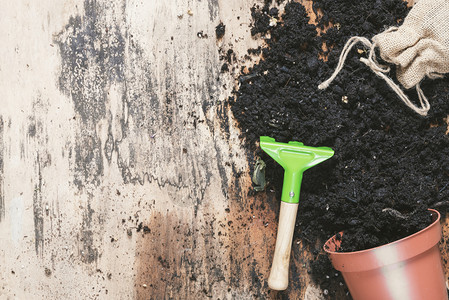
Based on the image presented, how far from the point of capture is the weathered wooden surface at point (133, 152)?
1226 mm

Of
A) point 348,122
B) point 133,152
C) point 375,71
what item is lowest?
point 133,152

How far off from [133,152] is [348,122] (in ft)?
2.22

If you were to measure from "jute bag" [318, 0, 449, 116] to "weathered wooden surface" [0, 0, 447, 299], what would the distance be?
1.31 ft

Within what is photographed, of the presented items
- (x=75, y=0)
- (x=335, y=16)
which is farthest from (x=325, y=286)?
(x=75, y=0)

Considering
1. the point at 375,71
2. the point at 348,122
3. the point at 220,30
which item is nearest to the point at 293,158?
the point at 348,122

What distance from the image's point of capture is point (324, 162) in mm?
1176

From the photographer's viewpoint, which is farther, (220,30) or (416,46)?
(220,30)

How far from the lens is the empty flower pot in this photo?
0.99m

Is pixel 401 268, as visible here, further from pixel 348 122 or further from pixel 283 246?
pixel 348 122

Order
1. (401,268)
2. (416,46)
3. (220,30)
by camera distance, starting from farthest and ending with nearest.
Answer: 1. (220,30)
2. (416,46)
3. (401,268)

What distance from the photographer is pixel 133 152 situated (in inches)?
48.6

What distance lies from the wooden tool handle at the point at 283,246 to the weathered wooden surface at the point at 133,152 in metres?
0.10

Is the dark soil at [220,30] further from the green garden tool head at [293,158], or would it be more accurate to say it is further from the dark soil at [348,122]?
the green garden tool head at [293,158]

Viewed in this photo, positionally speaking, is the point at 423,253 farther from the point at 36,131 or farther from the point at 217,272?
the point at 36,131
